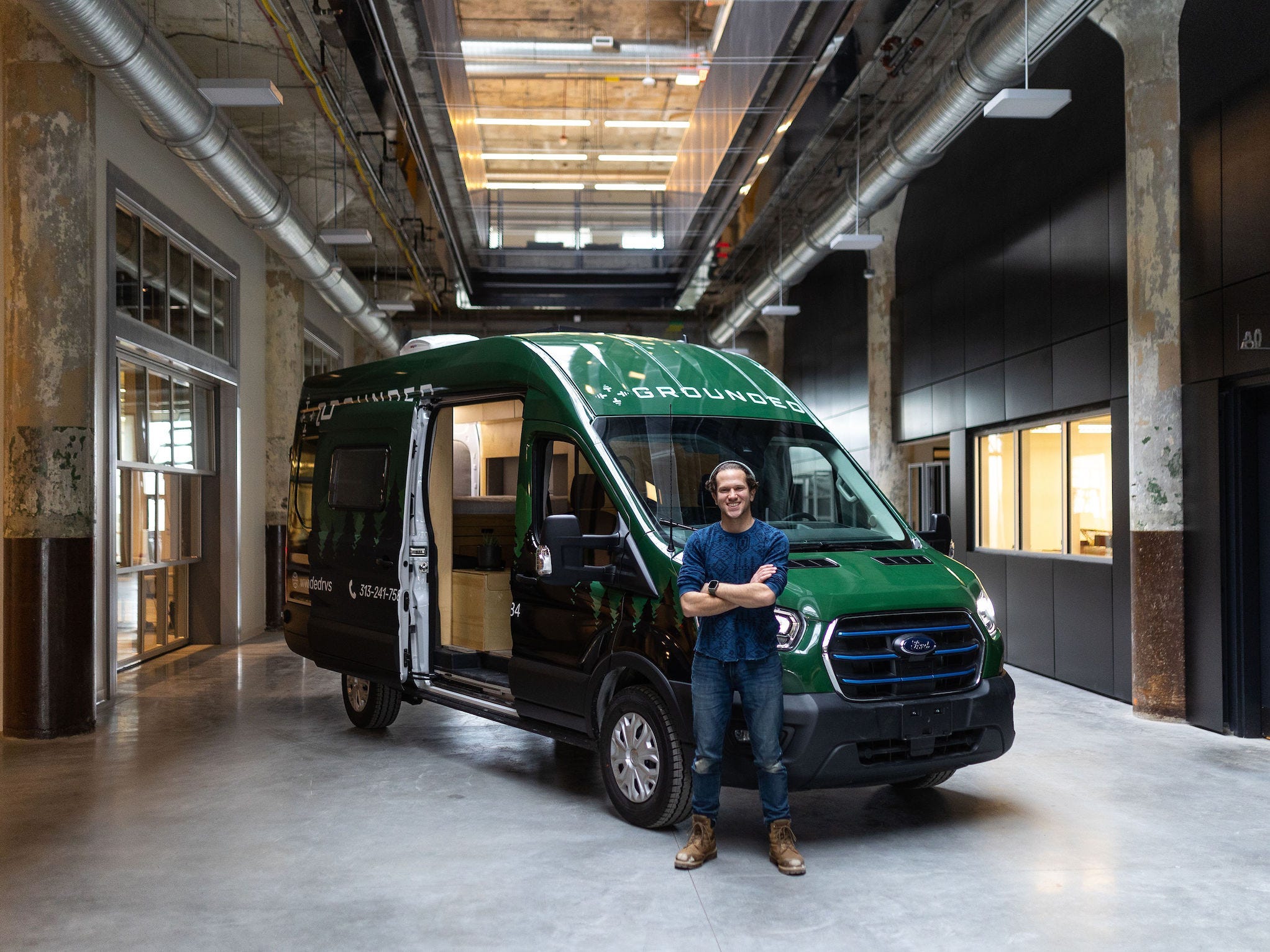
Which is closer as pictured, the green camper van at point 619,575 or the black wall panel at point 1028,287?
the green camper van at point 619,575

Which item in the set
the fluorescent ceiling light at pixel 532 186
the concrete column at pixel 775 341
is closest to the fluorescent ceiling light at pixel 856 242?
the fluorescent ceiling light at pixel 532 186

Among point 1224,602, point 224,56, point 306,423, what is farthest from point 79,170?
point 1224,602

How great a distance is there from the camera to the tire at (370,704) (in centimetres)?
834

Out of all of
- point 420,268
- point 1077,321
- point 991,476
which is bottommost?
point 991,476

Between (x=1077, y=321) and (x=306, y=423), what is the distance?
673 cm

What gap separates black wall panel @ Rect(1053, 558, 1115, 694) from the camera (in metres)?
9.98

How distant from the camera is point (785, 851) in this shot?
5129 millimetres

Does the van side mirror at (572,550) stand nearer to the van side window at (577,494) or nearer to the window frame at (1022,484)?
the van side window at (577,494)

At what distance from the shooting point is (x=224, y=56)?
1127 cm

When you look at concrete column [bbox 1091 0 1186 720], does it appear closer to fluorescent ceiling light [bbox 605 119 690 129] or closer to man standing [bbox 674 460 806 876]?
man standing [bbox 674 460 806 876]

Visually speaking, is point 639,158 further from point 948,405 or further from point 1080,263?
point 1080,263

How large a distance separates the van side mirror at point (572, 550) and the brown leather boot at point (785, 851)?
145 centimetres

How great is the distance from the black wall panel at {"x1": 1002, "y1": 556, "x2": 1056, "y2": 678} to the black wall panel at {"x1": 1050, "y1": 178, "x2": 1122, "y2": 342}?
2.31m

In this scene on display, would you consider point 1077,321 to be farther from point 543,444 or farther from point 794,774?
point 794,774
